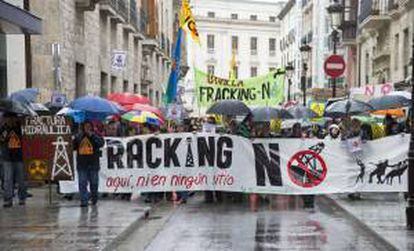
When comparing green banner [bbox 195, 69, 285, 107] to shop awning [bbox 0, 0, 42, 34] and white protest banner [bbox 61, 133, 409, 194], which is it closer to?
white protest banner [bbox 61, 133, 409, 194]

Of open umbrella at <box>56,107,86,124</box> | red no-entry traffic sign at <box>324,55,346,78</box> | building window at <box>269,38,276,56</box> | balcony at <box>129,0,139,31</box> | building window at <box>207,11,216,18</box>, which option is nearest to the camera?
open umbrella at <box>56,107,86,124</box>

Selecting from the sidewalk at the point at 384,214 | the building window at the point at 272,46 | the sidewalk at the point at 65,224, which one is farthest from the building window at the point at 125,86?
the building window at the point at 272,46

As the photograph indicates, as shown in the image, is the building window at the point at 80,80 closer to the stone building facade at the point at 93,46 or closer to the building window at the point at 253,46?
the stone building facade at the point at 93,46

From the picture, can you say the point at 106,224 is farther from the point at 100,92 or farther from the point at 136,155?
the point at 100,92

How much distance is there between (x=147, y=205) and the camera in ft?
48.1

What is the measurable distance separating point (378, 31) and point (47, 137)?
24.3m

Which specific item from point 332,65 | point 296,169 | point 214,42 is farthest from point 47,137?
point 214,42

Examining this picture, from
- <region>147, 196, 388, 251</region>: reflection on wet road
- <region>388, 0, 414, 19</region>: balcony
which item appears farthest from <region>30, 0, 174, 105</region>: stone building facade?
<region>388, 0, 414, 19</region>: balcony

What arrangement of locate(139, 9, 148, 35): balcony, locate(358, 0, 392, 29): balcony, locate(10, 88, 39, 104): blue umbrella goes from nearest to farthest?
locate(10, 88, 39, 104): blue umbrella < locate(358, 0, 392, 29): balcony < locate(139, 9, 148, 35): balcony

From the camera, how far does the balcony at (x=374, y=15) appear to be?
106ft

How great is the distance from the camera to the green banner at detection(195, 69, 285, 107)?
22.4 m

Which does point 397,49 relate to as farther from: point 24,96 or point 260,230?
point 260,230

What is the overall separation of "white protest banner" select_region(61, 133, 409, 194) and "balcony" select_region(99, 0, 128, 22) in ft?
41.3

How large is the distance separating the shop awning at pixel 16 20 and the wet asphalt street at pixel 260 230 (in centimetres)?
461
